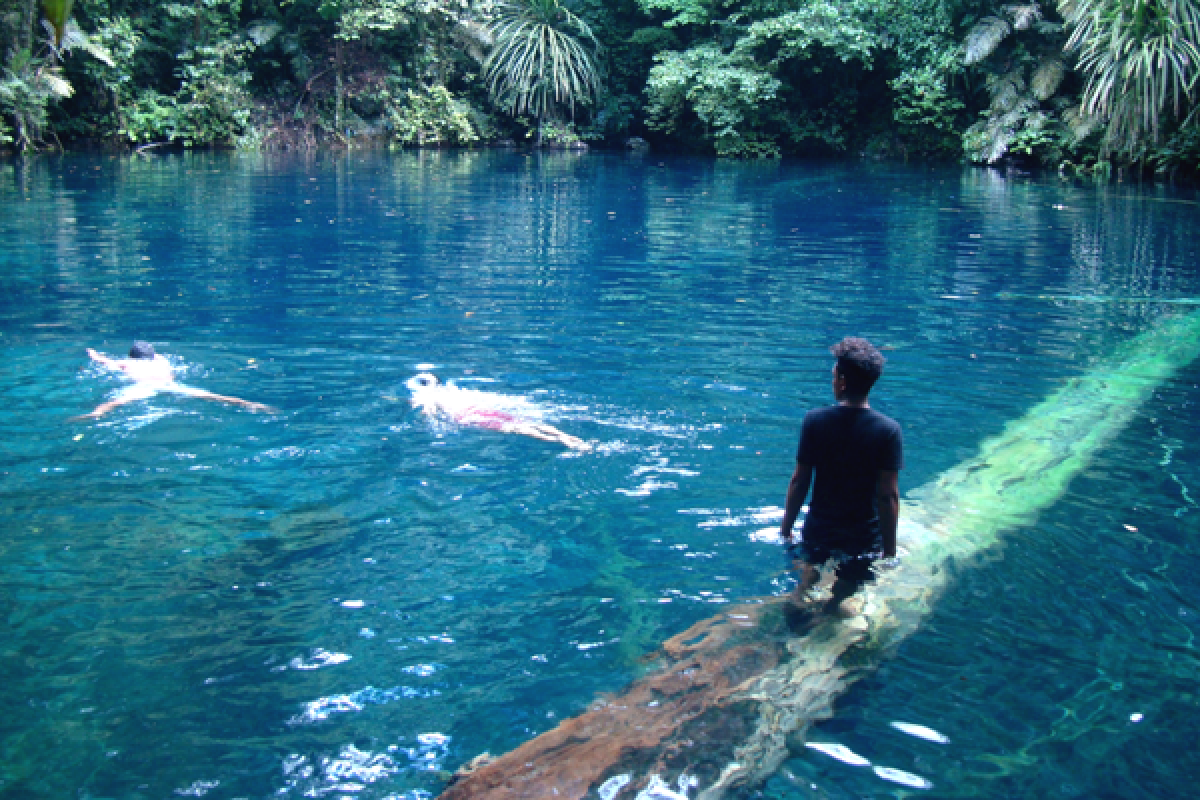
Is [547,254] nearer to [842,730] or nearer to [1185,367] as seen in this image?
[1185,367]

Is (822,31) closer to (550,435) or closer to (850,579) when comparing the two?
(550,435)

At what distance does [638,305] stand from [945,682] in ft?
24.2

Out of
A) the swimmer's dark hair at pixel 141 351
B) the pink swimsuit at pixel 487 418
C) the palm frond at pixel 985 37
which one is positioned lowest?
the pink swimsuit at pixel 487 418

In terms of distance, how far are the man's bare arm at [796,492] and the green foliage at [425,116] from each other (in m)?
32.2

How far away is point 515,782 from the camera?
3105mm

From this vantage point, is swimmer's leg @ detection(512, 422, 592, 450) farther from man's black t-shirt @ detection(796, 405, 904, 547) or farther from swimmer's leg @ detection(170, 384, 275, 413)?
man's black t-shirt @ detection(796, 405, 904, 547)

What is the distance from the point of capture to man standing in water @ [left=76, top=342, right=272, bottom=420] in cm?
732

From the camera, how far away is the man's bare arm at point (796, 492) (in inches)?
171

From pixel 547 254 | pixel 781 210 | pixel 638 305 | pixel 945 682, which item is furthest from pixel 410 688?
pixel 781 210

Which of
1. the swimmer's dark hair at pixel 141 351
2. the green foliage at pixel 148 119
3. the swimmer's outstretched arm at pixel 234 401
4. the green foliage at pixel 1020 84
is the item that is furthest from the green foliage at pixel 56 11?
the green foliage at pixel 148 119

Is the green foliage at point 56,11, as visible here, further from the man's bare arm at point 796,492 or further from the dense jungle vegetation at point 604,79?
the dense jungle vegetation at point 604,79

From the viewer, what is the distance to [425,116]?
34438 mm

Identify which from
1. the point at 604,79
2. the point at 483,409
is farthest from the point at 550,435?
the point at 604,79

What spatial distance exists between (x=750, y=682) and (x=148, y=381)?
5792mm
